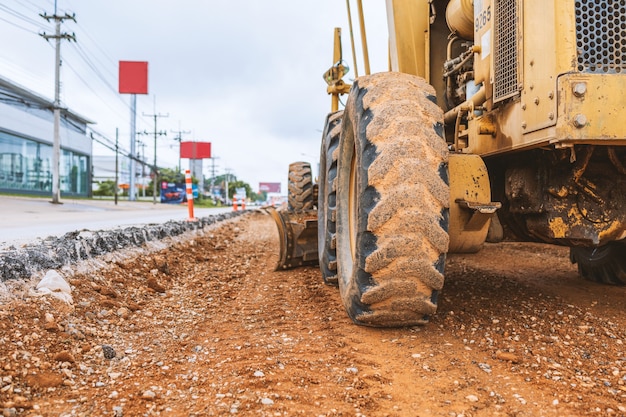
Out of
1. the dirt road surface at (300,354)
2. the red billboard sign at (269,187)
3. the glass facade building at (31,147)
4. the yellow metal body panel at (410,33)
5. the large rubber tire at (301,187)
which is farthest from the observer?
the red billboard sign at (269,187)

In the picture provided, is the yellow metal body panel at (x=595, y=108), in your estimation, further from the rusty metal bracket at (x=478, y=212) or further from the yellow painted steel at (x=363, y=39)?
the yellow painted steel at (x=363, y=39)

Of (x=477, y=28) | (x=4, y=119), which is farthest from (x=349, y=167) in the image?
(x=4, y=119)

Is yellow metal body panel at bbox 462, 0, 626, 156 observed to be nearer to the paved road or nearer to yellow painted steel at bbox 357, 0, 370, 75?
yellow painted steel at bbox 357, 0, 370, 75

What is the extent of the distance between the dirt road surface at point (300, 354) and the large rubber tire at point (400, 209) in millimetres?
268

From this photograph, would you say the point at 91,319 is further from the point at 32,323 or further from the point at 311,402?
the point at 311,402

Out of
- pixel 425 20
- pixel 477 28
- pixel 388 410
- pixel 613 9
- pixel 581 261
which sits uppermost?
pixel 425 20

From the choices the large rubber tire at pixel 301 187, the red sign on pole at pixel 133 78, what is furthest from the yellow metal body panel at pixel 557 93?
the red sign on pole at pixel 133 78

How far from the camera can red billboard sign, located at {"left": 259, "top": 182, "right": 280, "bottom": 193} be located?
142938 millimetres

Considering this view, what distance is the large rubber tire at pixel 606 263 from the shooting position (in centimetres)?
438

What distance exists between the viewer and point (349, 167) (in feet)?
11.2

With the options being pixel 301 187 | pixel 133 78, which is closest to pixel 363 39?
pixel 301 187

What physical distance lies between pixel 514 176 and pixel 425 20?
6.47ft

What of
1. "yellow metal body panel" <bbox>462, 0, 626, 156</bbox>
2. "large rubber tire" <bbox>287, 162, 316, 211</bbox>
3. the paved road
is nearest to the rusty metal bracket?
"yellow metal body panel" <bbox>462, 0, 626, 156</bbox>

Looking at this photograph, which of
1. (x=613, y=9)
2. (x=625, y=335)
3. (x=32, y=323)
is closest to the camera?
(x=613, y=9)
